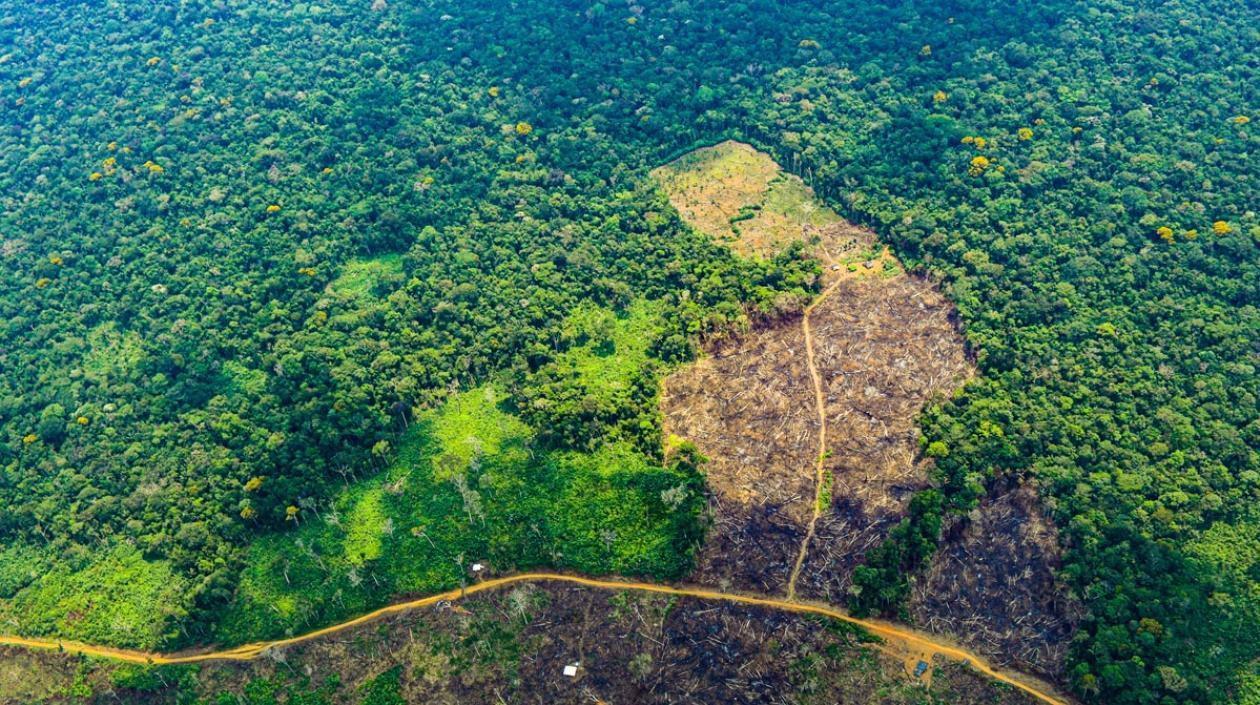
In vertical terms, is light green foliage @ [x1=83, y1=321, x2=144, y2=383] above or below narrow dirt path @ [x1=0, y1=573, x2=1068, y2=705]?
above

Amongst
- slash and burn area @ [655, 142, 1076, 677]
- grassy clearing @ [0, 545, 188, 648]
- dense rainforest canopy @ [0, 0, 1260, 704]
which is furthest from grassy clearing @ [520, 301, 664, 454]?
grassy clearing @ [0, 545, 188, 648]

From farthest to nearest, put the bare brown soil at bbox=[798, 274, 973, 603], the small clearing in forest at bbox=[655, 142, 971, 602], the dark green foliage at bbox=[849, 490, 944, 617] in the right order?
the small clearing in forest at bbox=[655, 142, 971, 602] < the bare brown soil at bbox=[798, 274, 973, 603] < the dark green foliage at bbox=[849, 490, 944, 617]

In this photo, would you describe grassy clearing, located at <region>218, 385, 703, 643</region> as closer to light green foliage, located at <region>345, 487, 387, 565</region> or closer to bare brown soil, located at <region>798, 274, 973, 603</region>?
Answer: light green foliage, located at <region>345, 487, 387, 565</region>

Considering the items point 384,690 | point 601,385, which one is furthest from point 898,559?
point 384,690

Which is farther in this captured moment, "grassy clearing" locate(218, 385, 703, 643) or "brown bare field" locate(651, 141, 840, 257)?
"brown bare field" locate(651, 141, 840, 257)

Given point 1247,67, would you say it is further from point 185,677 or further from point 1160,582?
point 185,677

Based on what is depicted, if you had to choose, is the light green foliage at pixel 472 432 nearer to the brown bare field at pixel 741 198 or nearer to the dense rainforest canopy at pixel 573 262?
the dense rainforest canopy at pixel 573 262

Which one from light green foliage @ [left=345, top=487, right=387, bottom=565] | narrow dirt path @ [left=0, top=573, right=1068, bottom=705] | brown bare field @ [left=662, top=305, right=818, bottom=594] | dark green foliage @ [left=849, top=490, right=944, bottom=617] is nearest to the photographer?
narrow dirt path @ [left=0, top=573, right=1068, bottom=705]

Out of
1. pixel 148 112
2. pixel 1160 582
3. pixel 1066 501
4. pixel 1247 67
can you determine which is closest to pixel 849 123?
pixel 1247 67
